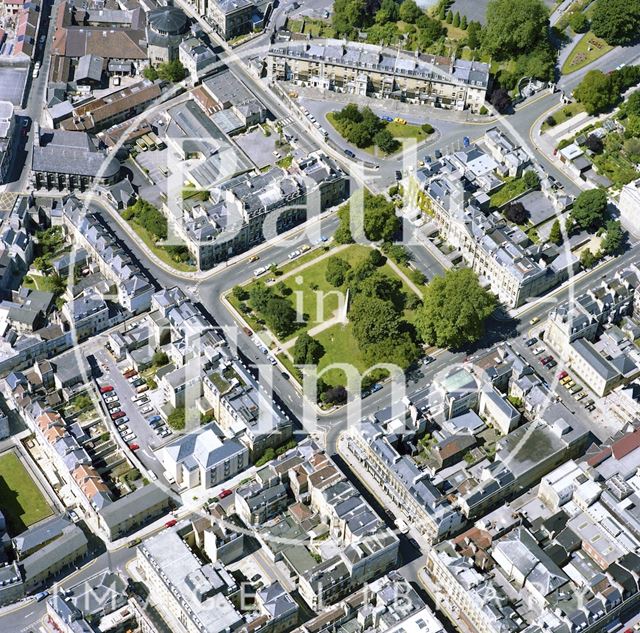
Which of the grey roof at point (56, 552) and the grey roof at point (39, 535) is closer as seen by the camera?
the grey roof at point (56, 552)

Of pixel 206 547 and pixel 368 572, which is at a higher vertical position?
pixel 206 547

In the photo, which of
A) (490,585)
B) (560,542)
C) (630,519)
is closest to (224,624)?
(490,585)

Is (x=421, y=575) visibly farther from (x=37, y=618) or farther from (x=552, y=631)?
(x=37, y=618)

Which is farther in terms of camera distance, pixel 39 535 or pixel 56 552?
pixel 39 535

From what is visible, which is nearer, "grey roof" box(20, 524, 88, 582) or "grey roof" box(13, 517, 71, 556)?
"grey roof" box(20, 524, 88, 582)

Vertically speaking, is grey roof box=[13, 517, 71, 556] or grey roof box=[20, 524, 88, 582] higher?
grey roof box=[13, 517, 71, 556]

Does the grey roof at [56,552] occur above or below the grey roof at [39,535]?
below

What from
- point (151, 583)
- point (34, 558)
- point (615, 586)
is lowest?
point (615, 586)

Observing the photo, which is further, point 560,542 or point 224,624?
point 560,542

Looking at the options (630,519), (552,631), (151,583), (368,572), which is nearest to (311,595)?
(368,572)

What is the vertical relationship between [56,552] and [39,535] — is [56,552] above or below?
below
